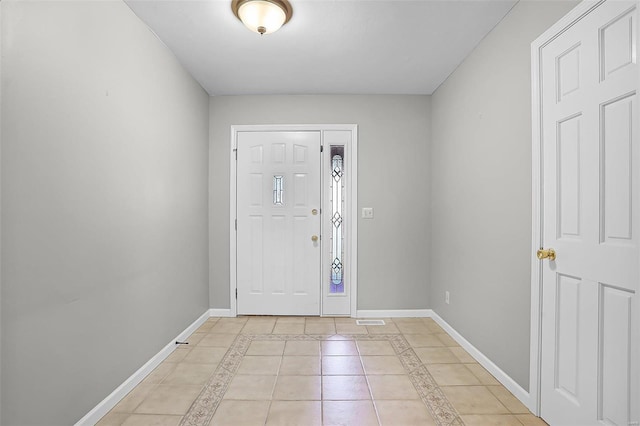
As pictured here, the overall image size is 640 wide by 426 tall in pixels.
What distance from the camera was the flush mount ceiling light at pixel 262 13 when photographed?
6.64 ft

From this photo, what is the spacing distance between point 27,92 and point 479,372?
3139 millimetres

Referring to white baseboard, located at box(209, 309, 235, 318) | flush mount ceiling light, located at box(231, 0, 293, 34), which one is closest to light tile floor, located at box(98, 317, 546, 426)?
white baseboard, located at box(209, 309, 235, 318)

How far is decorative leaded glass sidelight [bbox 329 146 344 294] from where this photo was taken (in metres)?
3.71

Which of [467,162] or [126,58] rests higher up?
[126,58]

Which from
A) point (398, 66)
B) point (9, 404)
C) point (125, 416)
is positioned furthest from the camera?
point (398, 66)

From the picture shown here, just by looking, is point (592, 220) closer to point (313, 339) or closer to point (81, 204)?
point (313, 339)

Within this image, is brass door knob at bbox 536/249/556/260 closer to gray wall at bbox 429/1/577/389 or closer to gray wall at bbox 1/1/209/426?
Result: gray wall at bbox 429/1/577/389

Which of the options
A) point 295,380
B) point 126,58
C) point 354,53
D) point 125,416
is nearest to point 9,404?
point 125,416

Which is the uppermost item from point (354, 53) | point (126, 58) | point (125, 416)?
point (354, 53)

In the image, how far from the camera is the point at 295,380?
229 cm

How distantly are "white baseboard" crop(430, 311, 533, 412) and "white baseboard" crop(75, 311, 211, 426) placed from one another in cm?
249

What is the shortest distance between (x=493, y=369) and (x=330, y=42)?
9.01 ft

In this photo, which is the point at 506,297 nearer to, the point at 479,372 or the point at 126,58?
the point at 479,372

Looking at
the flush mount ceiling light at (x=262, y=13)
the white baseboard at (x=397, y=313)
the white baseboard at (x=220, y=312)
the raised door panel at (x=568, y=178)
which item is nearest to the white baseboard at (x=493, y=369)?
the white baseboard at (x=397, y=313)
